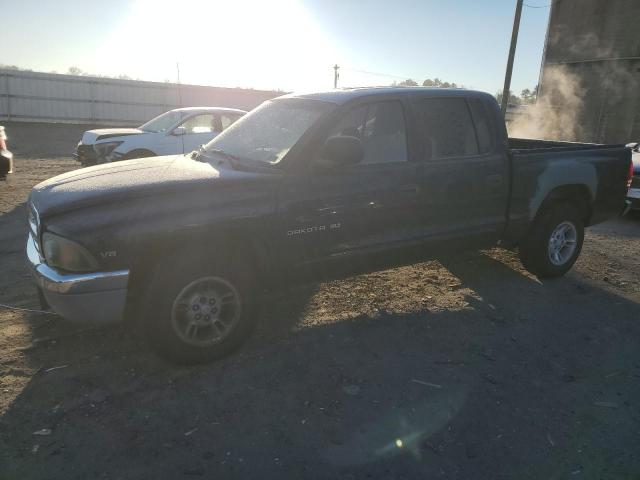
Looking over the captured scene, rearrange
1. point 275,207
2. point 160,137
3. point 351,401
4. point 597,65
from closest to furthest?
point 351,401, point 275,207, point 160,137, point 597,65

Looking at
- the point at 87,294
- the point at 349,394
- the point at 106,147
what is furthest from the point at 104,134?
the point at 349,394

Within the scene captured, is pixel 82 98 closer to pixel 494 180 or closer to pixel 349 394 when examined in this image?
pixel 494 180

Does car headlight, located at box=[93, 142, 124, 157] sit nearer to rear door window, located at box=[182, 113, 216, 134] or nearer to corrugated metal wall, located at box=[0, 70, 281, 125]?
rear door window, located at box=[182, 113, 216, 134]

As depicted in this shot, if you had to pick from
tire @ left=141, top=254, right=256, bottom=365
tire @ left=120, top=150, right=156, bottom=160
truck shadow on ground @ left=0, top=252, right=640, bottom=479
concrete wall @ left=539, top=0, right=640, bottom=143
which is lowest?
truck shadow on ground @ left=0, top=252, right=640, bottom=479

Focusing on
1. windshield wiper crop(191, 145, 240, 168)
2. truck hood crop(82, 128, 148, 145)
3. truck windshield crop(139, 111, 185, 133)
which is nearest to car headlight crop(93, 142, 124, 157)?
truck hood crop(82, 128, 148, 145)

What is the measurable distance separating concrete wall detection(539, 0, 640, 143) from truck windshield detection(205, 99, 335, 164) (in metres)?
21.6

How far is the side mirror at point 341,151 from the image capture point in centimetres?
343

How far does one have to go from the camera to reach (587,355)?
12.2 ft

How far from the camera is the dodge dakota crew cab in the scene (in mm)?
2979

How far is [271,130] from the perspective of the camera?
396 centimetres

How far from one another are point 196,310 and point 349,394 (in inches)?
45.6

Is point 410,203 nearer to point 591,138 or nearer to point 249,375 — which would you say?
point 249,375

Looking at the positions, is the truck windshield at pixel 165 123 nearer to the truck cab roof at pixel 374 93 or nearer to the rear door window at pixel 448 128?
the truck cab roof at pixel 374 93

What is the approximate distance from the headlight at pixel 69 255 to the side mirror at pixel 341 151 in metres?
1.70
